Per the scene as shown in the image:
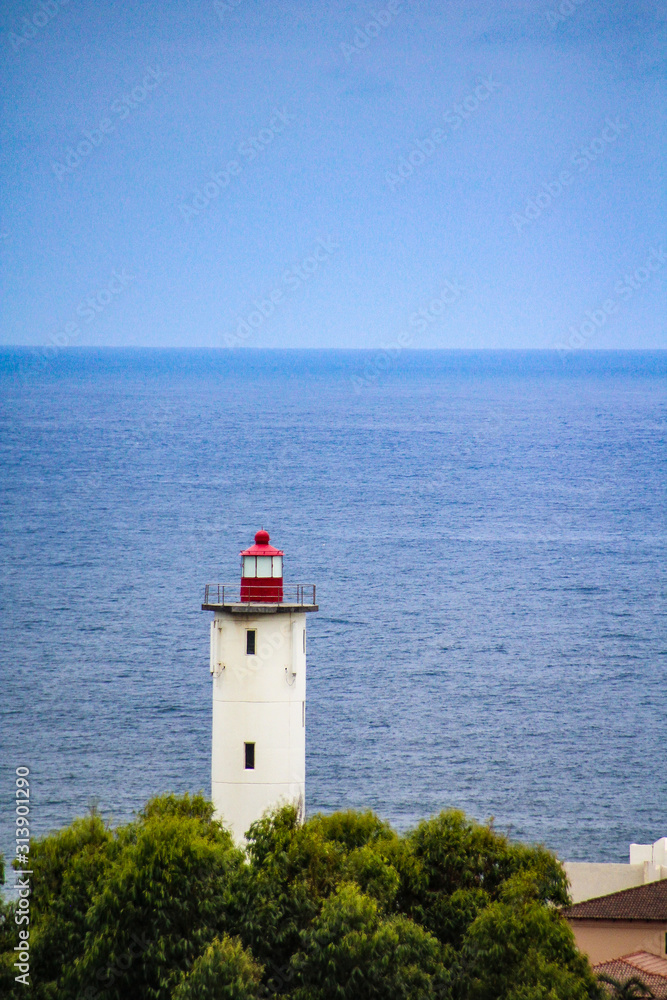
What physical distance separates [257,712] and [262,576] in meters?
3.37

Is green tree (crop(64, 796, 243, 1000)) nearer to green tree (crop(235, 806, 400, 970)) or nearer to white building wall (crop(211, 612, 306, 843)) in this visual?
green tree (crop(235, 806, 400, 970))

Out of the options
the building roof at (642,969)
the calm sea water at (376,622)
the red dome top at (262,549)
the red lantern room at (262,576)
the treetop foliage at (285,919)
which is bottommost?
the building roof at (642,969)

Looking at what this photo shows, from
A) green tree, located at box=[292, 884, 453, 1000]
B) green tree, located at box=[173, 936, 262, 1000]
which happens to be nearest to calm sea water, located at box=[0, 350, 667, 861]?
green tree, located at box=[292, 884, 453, 1000]

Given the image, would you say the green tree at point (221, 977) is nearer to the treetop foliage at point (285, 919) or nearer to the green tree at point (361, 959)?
the treetop foliage at point (285, 919)

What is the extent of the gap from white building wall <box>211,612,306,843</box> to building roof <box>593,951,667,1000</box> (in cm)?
809

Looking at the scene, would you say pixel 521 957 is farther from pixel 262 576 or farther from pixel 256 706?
pixel 262 576

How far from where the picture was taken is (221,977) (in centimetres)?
2481

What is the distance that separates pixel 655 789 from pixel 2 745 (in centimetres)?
3324

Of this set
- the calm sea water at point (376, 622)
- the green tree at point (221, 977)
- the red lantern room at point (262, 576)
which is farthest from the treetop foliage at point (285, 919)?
the calm sea water at point (376, 622)

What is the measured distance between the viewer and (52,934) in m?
26.7

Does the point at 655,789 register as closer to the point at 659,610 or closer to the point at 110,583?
the point at 659,610

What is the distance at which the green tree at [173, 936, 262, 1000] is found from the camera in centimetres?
2455

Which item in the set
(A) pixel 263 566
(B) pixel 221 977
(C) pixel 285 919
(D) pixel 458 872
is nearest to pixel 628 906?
(D) pixel 458 872

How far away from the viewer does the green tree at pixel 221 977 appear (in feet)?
80.5
